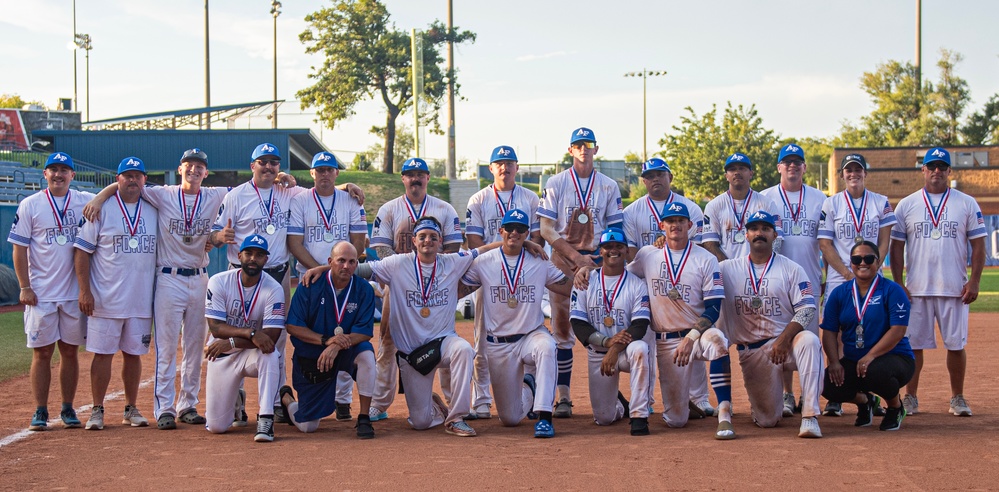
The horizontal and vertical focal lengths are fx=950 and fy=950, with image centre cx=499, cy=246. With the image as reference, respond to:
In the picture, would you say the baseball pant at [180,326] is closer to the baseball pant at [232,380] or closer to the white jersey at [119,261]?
the white jersey at [119,261]

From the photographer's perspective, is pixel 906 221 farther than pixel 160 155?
No

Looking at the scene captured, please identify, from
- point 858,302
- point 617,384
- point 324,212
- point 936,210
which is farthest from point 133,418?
point 936,210

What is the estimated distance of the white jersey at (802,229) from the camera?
30.3 ft

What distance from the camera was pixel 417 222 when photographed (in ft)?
30.5

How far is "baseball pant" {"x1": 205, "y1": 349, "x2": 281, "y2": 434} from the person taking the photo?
798 cm

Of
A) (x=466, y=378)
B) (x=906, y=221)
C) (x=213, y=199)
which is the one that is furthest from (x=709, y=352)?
(x=213, y=199)

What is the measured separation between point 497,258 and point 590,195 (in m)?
1.45

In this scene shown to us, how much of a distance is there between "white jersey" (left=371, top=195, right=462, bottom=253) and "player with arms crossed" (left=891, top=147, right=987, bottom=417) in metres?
4.38

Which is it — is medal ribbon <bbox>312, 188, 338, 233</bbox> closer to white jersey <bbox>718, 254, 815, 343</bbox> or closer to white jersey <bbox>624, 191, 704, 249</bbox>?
white jersey <bbox>624, 191, 704, 249</bbox>

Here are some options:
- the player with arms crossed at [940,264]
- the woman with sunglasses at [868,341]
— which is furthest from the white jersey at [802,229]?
the woman with sunglasses at [868,341]

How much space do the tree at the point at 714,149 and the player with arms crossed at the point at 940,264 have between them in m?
42.6

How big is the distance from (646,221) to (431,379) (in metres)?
2.68

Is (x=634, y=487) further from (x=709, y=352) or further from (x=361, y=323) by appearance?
(x=361, y=323)

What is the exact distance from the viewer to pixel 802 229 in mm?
9258
